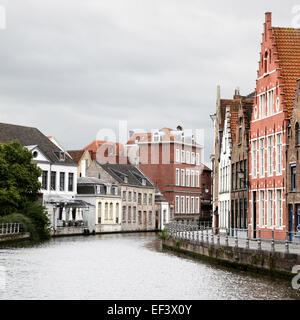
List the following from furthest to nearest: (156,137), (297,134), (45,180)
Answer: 1. (156,137)
2. (45,180)
3. (297,134)

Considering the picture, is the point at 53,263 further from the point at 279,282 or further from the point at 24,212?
the point at 24,212

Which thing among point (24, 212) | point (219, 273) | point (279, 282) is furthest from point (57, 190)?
point (279, 282)

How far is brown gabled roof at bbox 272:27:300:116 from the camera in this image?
131 feet

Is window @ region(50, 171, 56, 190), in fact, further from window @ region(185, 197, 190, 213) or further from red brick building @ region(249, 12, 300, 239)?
red brick building @ region(249, 12, 300, 239)

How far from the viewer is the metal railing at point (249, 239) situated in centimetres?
3003

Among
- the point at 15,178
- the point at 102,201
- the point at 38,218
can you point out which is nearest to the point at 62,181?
the point at 102,201

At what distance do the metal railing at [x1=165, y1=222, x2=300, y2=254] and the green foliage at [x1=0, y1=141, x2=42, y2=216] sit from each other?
12.5 m

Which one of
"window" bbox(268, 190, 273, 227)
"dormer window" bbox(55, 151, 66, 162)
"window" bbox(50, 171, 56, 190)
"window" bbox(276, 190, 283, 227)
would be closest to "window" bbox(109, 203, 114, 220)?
"dormer window" bbox(55, 151, 66, 162)

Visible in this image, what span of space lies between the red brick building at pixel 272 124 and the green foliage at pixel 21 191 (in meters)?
18.2

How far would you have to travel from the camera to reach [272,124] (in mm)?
40906

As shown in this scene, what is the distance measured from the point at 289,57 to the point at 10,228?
72.2ft

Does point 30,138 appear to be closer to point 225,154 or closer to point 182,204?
point 225,154

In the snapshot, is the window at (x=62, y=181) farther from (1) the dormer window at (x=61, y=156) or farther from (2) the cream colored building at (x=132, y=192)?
(2) the cream colored building at (x=132, y=192)
